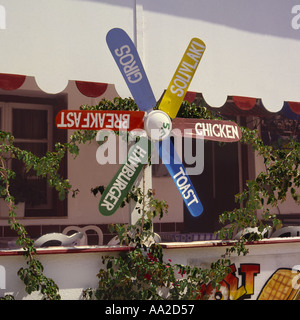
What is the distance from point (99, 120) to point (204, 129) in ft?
3.46

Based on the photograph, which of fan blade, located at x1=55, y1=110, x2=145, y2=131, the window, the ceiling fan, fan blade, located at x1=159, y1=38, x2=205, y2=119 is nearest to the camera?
fan blade, located at x1=55, y1=110, x2=145, y2=131

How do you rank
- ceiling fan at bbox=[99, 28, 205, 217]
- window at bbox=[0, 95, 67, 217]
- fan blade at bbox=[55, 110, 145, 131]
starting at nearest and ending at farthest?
fan blade at bbox=[55, 110, 145, 131] < ceiling fan at bbox=[99, 28, 205, 217] < window at bbox=[0, 95, 67, 217]

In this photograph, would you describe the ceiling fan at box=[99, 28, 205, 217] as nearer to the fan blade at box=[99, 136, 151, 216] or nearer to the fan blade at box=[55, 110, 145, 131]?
the fan blade at box=[99, 136, 151, 216]

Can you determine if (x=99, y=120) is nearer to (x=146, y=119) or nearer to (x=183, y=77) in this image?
(x=146, y=119)

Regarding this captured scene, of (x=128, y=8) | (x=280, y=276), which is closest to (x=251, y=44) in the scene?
(x=128, y=8)

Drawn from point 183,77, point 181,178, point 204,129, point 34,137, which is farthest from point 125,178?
point 34,137

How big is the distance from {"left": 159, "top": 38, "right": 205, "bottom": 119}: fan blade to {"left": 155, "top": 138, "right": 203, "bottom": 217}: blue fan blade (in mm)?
330

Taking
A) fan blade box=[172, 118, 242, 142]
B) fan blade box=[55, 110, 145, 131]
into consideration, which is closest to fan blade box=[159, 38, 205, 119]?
fan blade box=[172, 118, 242, 142]

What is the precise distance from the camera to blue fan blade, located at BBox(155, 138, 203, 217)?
4.69 meters

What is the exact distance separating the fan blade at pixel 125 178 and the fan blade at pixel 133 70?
0.36 metres

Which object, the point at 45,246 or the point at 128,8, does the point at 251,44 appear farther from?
the point at 45,246

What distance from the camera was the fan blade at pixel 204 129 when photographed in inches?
195

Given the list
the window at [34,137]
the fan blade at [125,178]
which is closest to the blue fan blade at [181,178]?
the fan blade at [125,178]

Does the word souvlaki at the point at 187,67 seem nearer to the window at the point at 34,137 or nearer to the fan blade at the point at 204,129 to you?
the fan blade at the point at 204,129
